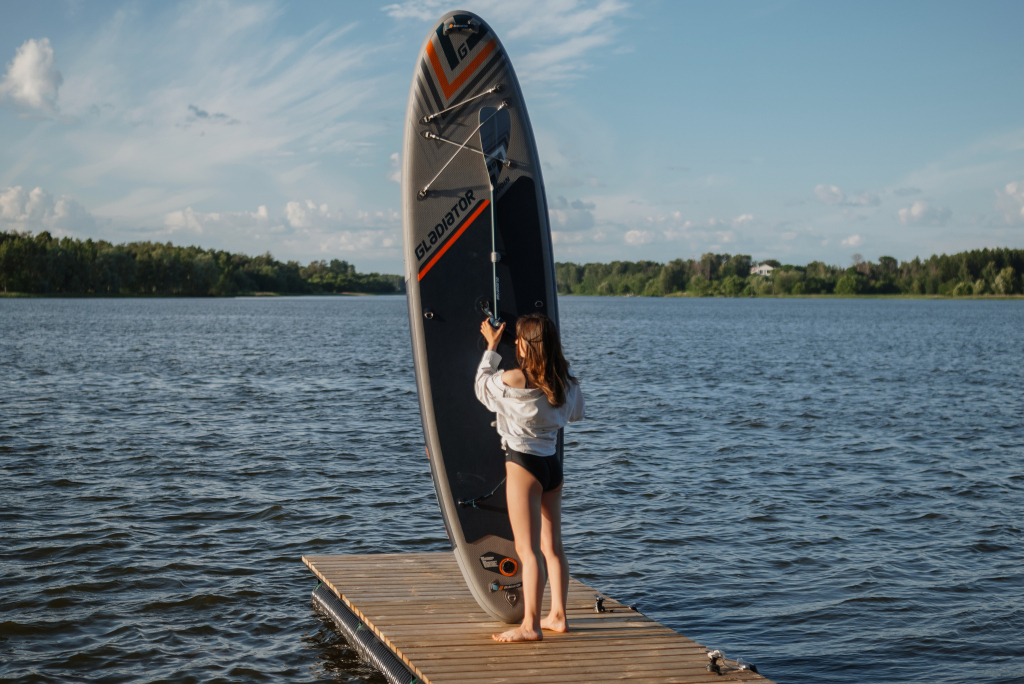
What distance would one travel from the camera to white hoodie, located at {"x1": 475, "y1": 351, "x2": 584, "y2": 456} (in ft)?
15.7

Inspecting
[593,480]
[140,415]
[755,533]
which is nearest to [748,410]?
[593,480]

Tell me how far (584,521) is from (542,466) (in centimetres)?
587

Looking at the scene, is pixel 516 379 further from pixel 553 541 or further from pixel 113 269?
pixel 113 269

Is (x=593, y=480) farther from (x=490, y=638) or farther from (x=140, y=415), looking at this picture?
(x=140, y=415)

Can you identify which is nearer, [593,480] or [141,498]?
[141,498]

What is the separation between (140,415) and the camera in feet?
61.0

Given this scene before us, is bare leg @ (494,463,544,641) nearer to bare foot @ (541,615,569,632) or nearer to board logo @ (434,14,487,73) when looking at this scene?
bare foot @ (541,615,569,632)

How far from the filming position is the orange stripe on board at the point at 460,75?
20.5ft

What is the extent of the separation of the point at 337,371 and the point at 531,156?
25.1 meters

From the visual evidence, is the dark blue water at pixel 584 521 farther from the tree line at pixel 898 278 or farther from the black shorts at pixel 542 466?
the tree line at pixel 898 278

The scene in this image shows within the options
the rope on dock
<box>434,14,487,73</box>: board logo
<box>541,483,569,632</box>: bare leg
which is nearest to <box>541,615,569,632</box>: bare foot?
<box>541,483,569,632</box>: bare leg

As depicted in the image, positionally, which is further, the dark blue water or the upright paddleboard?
the dark blue water

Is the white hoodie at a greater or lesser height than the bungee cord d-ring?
lesser

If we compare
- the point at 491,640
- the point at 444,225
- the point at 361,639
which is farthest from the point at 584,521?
the point at 444,225
